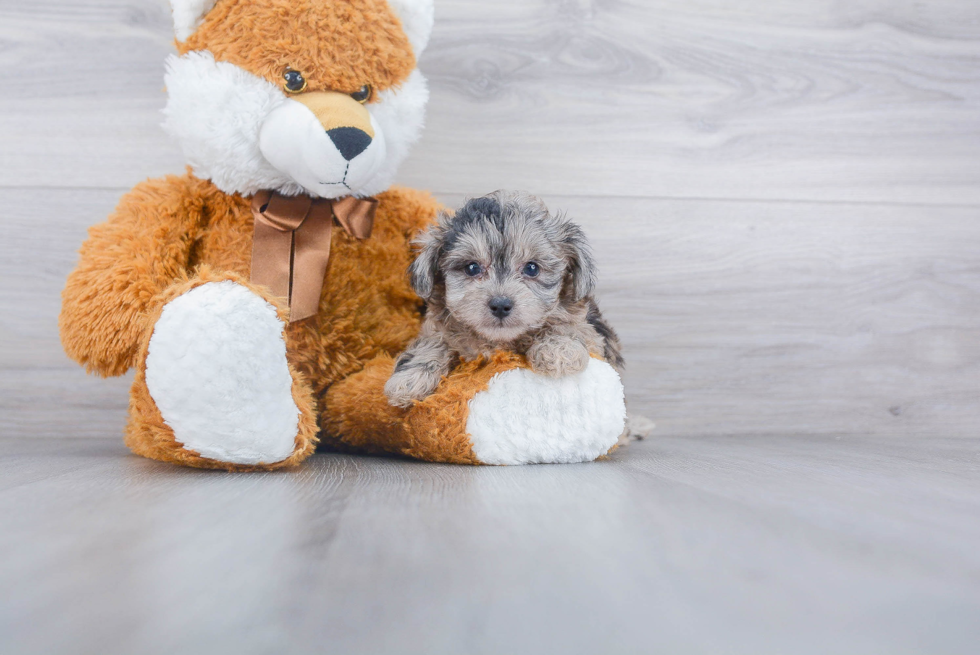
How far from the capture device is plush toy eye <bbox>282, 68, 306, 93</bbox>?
101cm

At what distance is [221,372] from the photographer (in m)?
0.84

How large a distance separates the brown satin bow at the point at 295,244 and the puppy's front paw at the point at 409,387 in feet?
0.66

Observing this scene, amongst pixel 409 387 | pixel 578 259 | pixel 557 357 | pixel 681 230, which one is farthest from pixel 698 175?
pixel 409 387

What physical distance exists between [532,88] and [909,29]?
882 mm

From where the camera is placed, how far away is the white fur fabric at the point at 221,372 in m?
0.84

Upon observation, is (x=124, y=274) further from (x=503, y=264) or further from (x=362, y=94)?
(x=503, y=264)

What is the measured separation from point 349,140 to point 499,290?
0.31m

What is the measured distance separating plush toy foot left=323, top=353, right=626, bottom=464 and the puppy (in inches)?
1.0

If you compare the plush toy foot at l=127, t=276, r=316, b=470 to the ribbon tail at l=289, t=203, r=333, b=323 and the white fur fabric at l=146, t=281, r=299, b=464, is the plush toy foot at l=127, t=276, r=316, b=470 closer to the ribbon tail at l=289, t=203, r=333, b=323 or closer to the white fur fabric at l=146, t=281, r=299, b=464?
the white fur fabric at l=146, t=281, r=299, b=464

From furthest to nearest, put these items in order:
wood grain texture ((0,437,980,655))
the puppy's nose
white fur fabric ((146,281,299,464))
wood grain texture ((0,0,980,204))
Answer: wood grain texture ((0,0,980,204))
the puppy's nose
white fur fabric ((146,281,299,464))
wood grain texture ((0,437,980,655))

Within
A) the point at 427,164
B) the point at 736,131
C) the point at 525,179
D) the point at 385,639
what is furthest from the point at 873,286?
the point at 385,639

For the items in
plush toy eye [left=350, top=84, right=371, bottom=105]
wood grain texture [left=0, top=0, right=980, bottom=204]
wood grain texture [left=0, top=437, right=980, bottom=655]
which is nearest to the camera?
wood grain texture [left=0, top=437, right=980, bottom=655]

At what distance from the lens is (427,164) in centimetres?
146

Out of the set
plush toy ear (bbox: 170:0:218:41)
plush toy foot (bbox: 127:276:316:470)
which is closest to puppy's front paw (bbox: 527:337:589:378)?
plush toy foot (bbox: 127:276:316:470)
